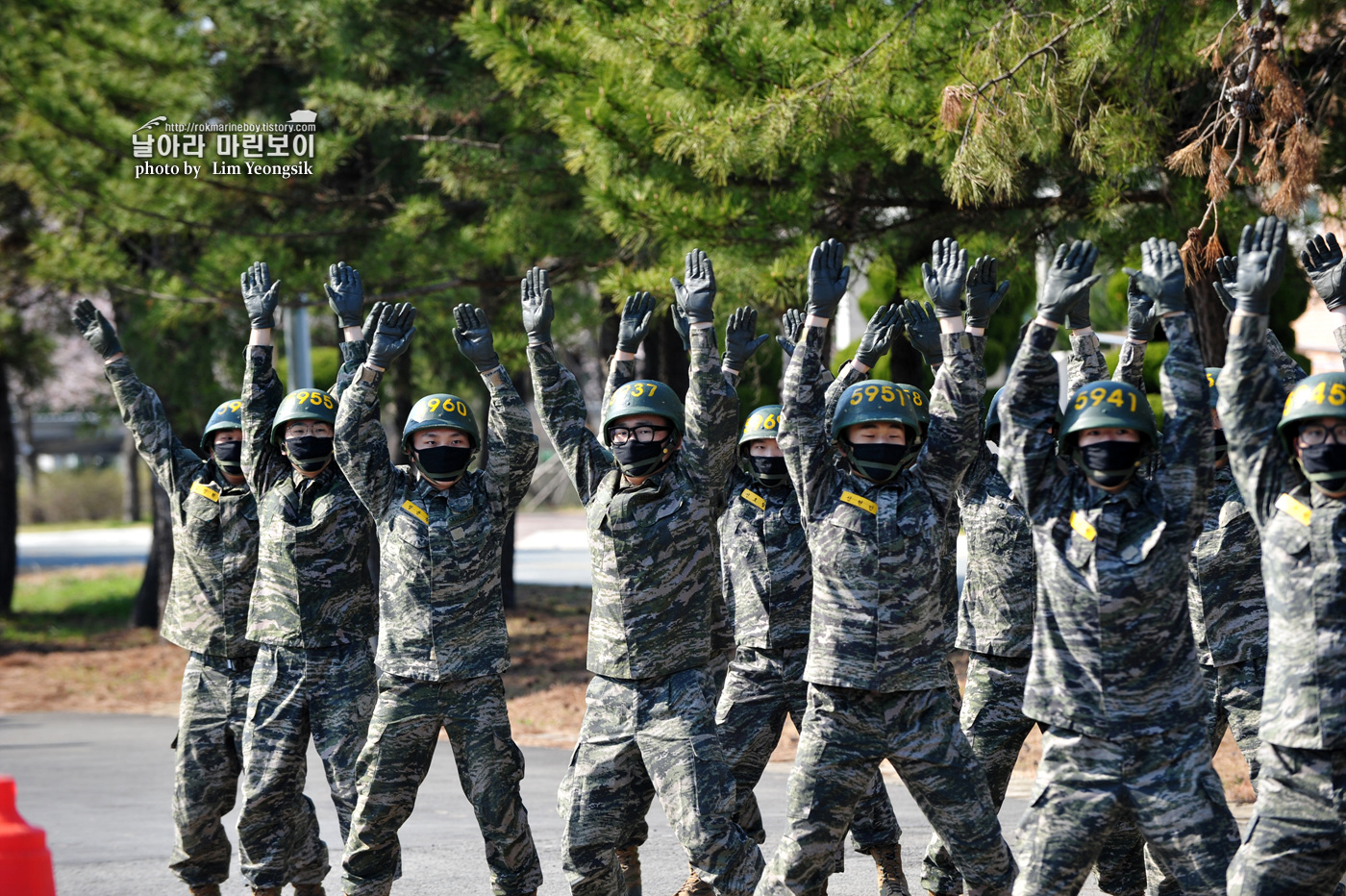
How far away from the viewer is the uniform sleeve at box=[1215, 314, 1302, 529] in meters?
5.06

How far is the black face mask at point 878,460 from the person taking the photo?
19.2 ft

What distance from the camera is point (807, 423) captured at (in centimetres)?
586

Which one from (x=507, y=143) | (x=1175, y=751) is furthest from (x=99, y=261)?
(x=1175, y=751)

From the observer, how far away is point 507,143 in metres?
13.5

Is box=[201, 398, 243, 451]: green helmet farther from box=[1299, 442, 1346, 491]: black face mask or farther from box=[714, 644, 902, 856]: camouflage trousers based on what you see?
box=[1299, 442, 1346, 491]: black face mask

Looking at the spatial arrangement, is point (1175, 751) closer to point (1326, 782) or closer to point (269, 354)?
point (1326, 782)

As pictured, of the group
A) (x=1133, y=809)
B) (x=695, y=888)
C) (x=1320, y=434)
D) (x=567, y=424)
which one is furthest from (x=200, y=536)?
(x=1320, y=434)

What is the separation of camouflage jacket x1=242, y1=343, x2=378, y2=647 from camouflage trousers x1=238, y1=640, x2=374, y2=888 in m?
0.13

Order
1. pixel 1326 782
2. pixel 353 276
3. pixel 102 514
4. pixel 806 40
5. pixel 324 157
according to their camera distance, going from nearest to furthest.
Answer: pixel 1326 782, pixel 353 276, pixel 806 40, pixel 324 157, pixel 102 514

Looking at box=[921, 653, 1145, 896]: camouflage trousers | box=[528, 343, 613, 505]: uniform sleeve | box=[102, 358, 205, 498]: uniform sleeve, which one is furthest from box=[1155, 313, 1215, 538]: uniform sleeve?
box=[102, 358, 205, 498]: uniform sleeve

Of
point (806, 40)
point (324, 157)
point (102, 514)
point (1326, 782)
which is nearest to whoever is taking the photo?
point (1326, 782)

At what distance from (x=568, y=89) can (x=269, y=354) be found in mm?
3900

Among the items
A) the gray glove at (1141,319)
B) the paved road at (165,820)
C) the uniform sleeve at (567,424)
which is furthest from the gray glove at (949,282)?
the paved road at (165,820)

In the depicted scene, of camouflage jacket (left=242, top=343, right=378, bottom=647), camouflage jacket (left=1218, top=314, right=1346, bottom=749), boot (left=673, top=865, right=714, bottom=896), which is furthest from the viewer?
camouflage jacket (left=242, top=343, right=378, bottom=647)
